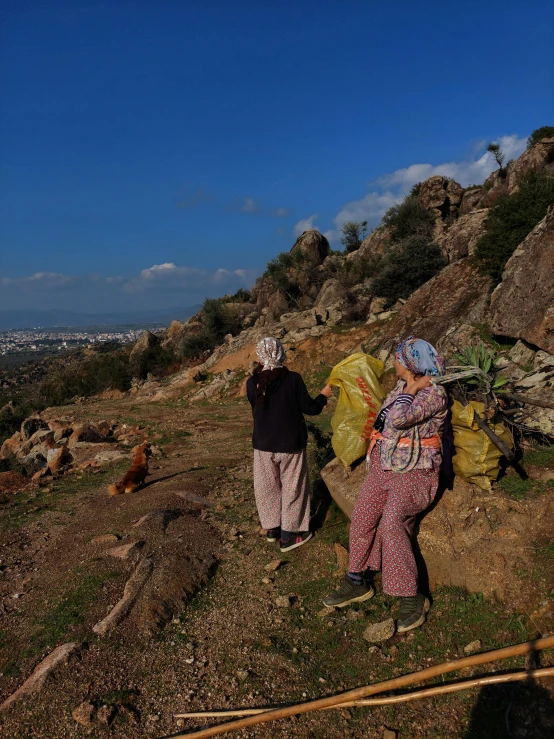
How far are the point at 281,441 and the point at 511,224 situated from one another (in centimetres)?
1151

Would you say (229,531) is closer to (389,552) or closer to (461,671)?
(389,552)

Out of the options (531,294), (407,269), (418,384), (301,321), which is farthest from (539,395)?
(301,321)

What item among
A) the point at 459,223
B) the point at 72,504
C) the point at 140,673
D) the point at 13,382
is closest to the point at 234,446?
the point at 72,504

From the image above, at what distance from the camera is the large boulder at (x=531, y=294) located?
700 centimetres

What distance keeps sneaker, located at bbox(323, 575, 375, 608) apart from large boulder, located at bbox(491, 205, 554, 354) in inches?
184

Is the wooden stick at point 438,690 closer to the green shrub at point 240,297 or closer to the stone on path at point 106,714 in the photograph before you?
the stone on path at point 106,714

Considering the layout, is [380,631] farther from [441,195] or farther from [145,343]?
[441,195]

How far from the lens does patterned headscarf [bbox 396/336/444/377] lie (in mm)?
3137

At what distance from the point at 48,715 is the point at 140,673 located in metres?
0.54

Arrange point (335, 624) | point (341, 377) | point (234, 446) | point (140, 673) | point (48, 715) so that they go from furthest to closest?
1. point (234, 446)
2. point (341, 377)
3. point (335, 624)
4. point (140, 673)
5. point (48, 715)

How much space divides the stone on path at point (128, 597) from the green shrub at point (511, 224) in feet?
36.2

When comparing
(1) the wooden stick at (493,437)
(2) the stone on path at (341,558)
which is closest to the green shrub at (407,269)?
(2) the stone on path at (341,558)

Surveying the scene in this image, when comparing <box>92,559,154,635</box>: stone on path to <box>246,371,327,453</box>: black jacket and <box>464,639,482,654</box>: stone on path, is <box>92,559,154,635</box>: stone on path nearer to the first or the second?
<box>246,371,327,453</box>: black jacket

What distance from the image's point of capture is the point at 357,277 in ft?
85.0
